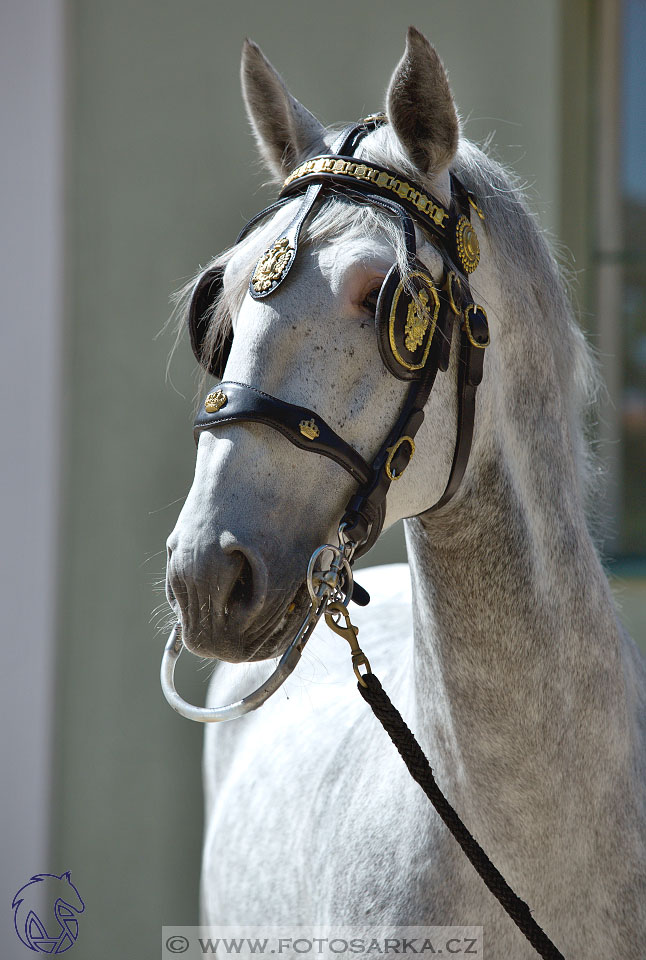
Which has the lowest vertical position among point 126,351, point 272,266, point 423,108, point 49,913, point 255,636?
point 49,913

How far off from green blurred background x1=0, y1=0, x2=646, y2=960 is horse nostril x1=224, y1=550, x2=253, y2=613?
207cm

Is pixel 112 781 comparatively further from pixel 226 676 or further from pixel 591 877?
pixel 591 877

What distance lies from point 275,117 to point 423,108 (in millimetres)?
331

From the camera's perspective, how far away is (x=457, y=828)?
1.15m

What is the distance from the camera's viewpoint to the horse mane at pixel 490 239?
114cm

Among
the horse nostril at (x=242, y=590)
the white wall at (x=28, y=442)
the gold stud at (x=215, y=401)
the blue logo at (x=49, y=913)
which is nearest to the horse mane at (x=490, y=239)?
the gold stud at (x=215, y=401)

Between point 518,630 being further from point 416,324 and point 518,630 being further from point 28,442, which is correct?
point 28,442

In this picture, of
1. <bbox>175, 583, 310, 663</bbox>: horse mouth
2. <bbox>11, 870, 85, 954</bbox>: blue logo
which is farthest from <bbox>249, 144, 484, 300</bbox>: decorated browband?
<bbox>11, 870, 85, 954</bbox>: blue logo

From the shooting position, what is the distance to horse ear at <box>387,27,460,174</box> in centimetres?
111

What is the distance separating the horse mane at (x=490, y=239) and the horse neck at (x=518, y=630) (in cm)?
8

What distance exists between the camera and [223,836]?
6.92ft

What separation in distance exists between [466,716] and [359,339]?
540 mm

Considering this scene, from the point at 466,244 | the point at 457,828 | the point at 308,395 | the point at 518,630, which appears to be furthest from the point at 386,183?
the point at 457,828

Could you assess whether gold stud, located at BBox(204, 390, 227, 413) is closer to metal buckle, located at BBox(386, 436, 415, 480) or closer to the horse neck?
metal buckle, located at BBox(386, 436, 415, 480)
